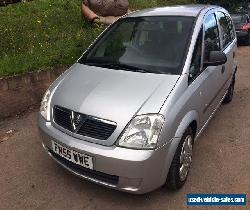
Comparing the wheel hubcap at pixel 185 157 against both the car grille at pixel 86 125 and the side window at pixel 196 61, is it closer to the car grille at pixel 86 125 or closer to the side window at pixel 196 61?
the side window at pixel 196 61

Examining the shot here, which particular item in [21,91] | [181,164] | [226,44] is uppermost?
[226,44]

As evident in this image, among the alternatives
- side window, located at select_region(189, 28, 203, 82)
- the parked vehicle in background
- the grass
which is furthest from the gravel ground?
the parked vehicle in background

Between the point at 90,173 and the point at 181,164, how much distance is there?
3.16ft

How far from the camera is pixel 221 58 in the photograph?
13.2ft

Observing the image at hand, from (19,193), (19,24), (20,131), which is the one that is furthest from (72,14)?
(19,193)

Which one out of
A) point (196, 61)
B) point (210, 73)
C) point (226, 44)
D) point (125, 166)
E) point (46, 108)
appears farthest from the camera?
point (226, 44)

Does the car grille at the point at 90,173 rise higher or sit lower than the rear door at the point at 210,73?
lower

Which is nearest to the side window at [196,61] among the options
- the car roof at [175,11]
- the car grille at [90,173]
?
the car roof at [175,11]

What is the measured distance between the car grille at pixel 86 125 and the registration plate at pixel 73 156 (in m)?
0.19

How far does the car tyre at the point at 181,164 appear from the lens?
134 inches

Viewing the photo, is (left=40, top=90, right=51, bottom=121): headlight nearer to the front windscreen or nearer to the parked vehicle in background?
the front windscreen

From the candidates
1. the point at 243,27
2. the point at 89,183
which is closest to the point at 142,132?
the point at 89,183

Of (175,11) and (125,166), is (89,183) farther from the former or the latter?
(175,11)

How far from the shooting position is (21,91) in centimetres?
569
